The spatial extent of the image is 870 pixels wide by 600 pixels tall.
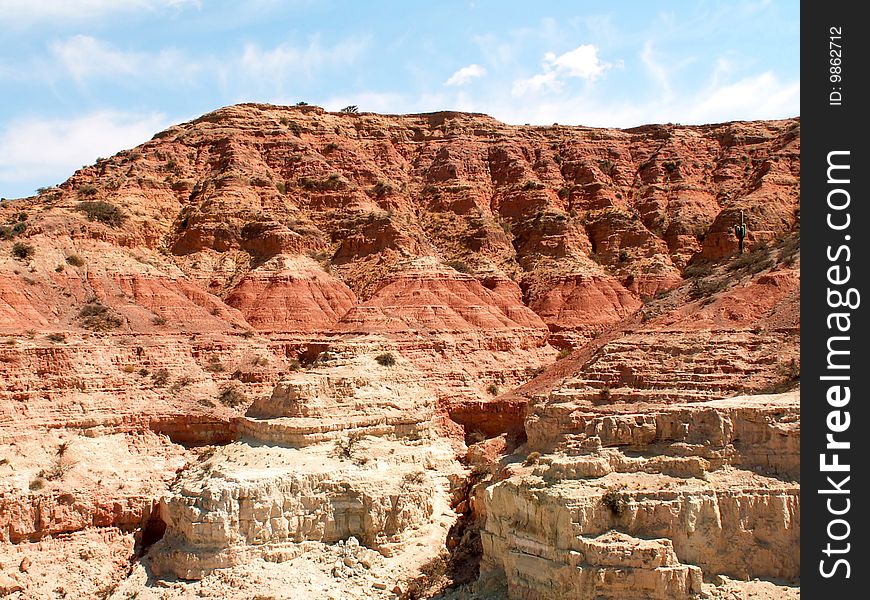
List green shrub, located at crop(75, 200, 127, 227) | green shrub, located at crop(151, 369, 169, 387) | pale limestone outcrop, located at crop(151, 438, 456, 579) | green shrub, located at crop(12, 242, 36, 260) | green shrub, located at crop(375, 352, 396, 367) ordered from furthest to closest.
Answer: green shrub, located at crop(75, 200, 127, 227) → green shrub, located at crop(12, 242, 36, 260) → green shrub, located at crop(151, 369, 169, 387) → green shrub, located at crop(375, 352, 396, 367) → pale limestone outcrop, located at crop(151, 438, 456, 579)

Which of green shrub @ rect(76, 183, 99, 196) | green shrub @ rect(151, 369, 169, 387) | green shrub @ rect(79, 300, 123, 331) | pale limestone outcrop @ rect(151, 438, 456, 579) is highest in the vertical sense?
green shrub @ rect(76, 183, 99, 196)

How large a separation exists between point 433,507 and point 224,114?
4641 centimetres

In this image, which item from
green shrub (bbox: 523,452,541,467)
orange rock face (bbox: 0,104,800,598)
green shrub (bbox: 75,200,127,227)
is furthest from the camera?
green shrub (bbox: 75,200,127,227)

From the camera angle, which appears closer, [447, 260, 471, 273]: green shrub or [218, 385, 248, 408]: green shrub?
[218, 385, 248, 408]: green shrub

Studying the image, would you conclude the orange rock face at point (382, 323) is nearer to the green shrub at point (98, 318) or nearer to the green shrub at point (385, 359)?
the green shrub at point (98, 318)

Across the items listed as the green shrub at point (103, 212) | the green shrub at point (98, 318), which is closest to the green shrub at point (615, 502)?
the green shrub at point (98, 318)

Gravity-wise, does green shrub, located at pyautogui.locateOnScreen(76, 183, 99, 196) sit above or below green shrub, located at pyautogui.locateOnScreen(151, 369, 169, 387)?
above

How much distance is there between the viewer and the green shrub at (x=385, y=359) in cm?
4034

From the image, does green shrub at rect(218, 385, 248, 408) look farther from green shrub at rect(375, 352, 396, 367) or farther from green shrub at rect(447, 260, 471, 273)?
green shrub at rect(447, 260, 471, 273)

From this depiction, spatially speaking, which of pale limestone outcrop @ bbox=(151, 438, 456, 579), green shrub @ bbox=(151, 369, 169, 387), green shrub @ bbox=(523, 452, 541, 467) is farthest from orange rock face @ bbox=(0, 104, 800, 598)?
green shrub @ bbox=(523, 452, 541, 467)

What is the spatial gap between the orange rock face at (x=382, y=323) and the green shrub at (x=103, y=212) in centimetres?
16
